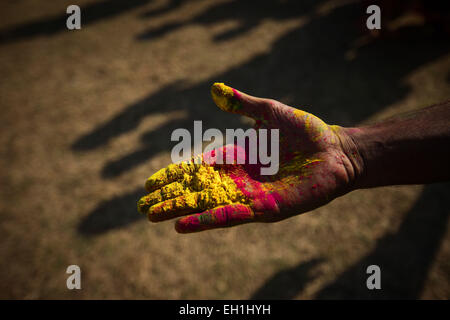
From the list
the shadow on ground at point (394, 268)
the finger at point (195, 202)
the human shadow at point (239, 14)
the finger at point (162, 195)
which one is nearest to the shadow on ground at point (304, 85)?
the human shadow at point (239, 14)

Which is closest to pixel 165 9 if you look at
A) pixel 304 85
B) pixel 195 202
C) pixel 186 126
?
pixel 186 126

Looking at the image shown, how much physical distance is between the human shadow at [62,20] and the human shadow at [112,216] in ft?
11.6

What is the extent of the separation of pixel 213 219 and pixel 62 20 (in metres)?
4.95

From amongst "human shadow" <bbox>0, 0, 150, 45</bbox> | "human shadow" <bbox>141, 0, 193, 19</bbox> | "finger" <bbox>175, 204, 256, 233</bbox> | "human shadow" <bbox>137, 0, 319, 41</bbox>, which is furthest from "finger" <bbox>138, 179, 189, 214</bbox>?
"human shadow" <bbox>0, 0, 150, 45</bbox>

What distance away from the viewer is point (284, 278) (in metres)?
2.27

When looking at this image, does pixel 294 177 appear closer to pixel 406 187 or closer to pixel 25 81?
pixel 406 187

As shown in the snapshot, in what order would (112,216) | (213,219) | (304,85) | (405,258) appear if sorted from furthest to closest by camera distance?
(304,85)
(112,216)
(405,258)
(213,219)

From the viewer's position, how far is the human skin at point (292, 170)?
161cm

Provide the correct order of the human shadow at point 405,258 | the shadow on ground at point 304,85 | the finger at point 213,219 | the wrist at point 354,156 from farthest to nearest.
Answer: the shadow on ground at point 304,85 → the human shadow at point 405,258 → the wrist at point 354,156 → the finger at point 213,219

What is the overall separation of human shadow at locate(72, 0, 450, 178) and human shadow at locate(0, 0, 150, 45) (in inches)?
91.2

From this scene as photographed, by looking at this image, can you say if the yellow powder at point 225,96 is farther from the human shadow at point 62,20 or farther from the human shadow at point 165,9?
the human shadow at point 62,20

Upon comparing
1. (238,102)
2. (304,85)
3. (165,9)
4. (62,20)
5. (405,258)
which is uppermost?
(165,9)

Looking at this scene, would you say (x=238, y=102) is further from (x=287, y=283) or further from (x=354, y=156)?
(x=287, y=283)

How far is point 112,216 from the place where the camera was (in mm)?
2574
